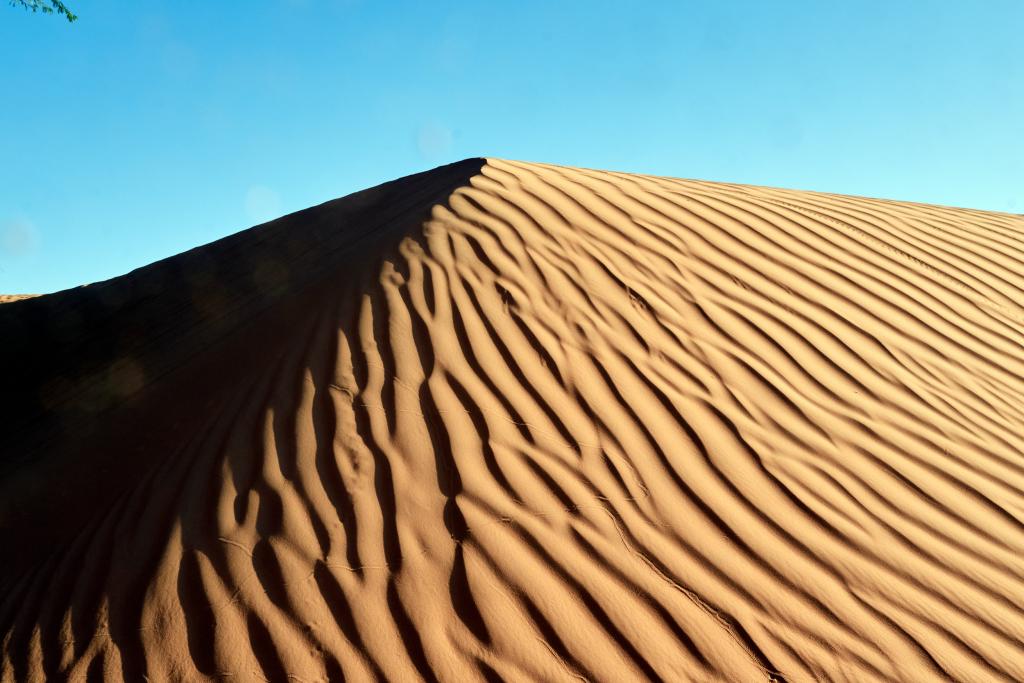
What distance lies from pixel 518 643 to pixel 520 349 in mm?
1493

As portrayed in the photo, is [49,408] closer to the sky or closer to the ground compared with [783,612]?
closer to the sky

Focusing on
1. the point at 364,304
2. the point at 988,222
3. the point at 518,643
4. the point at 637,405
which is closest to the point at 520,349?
the point at 637,405

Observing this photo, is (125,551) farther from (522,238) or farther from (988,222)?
(988,222)

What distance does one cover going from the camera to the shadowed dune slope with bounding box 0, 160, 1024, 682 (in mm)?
2260

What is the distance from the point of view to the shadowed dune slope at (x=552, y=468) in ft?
7.41

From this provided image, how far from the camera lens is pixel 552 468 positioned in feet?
9.05

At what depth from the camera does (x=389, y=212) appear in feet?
19.6

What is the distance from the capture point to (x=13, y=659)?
7.92 ft

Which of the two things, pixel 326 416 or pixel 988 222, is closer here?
pixel 326 416

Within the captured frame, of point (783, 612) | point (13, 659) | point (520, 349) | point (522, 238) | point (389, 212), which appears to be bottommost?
point (13, 659)

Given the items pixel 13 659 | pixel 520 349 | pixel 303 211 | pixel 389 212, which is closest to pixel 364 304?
Answer: pixel 520 349

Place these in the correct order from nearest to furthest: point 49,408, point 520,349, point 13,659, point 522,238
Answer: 1. point 13,659
2. point 520,349
3. point 522,238
4. point 49,408

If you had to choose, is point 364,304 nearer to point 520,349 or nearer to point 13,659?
point 520,349

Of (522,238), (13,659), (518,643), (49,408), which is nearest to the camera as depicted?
(518,643)
